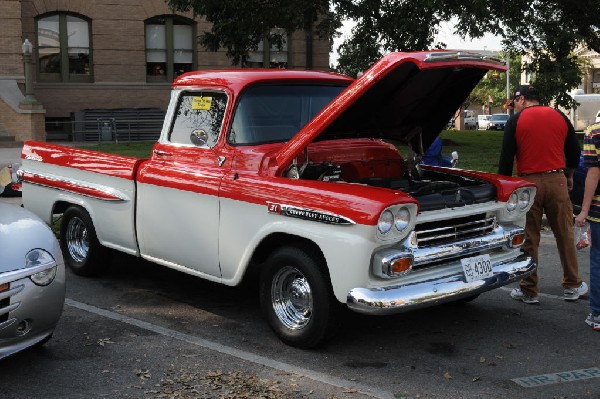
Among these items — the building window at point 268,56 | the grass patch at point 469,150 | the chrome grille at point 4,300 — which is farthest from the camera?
the building window at point 268,56

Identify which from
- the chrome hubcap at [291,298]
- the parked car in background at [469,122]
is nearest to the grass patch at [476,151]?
the chrome hubcap at [291,298]

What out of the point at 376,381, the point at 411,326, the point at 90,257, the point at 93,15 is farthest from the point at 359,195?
the point at 93,15

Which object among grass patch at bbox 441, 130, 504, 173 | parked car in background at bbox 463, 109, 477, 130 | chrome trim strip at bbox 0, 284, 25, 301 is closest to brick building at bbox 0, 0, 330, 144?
grass patch at bbox 441, 130, 504, 173

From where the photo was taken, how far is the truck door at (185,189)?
580cm

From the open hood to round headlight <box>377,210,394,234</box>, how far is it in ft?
2.98

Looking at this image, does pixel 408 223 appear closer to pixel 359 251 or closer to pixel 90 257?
pixel 359 251

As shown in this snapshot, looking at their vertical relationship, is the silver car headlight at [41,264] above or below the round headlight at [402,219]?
below

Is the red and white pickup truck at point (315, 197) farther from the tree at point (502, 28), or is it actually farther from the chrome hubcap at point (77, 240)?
the tree at point (502, 28)

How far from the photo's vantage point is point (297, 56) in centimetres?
3281

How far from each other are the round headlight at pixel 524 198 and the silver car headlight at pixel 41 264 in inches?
139

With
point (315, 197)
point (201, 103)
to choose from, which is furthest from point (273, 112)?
point (315, 197)

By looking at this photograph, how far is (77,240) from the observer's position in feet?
24.5

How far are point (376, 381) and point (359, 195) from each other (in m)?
1.20

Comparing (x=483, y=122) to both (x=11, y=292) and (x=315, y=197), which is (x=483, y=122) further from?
(x=11, y=292)
